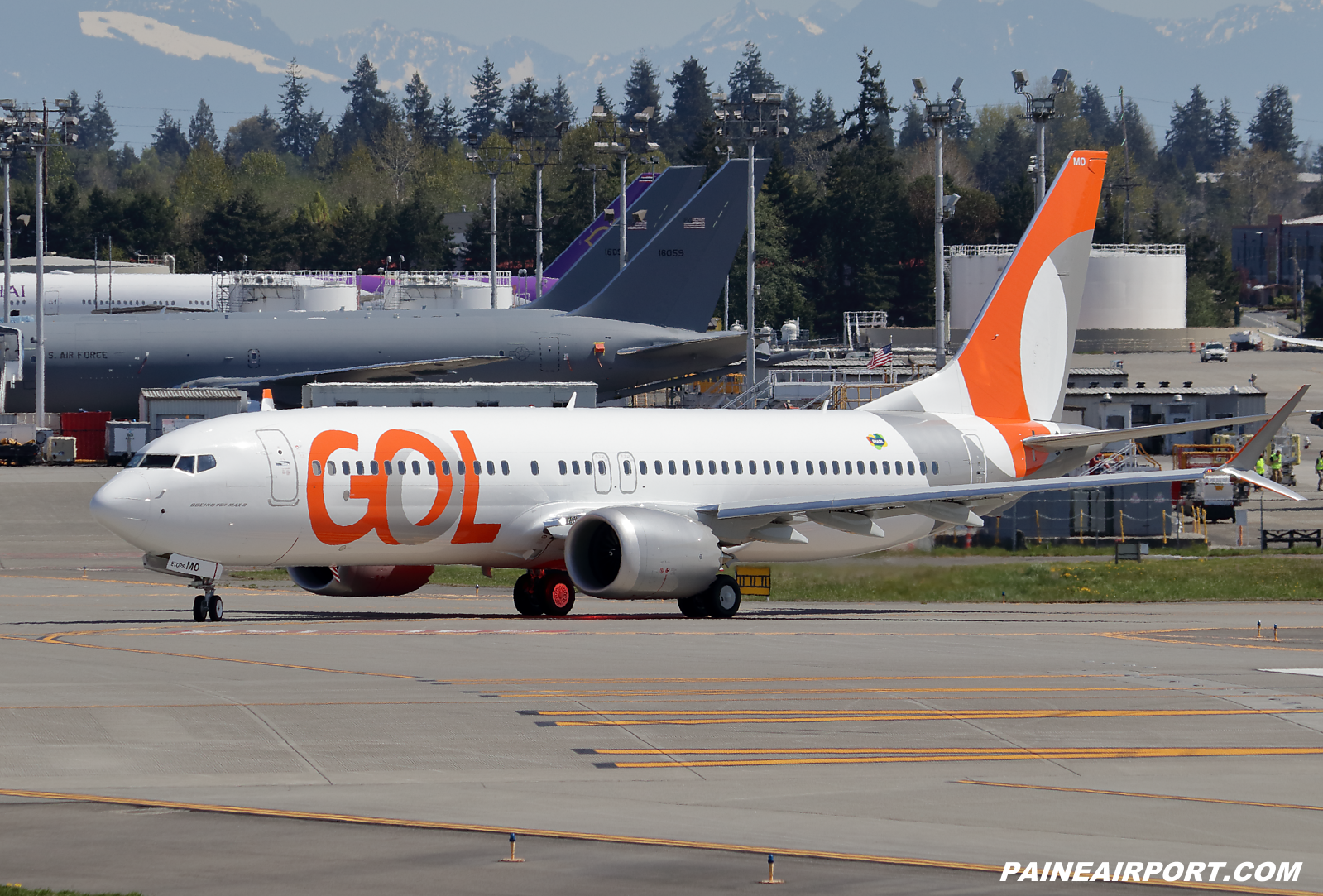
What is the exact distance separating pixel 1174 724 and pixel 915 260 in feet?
522

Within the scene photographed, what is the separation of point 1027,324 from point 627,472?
454 inches

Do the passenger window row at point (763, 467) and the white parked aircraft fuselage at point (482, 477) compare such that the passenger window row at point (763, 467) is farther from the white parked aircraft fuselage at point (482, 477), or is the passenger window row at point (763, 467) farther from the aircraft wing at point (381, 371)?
the aircraft wing at point (381, 371)

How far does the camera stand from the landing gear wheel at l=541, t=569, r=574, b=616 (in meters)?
34.6

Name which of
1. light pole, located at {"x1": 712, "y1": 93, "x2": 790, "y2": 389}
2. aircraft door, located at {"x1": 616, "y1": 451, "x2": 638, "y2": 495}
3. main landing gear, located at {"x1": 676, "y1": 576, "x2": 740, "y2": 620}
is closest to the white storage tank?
light pole, located at {"x1": 712, "y1": 93, "x2": 790, "y2": 389}

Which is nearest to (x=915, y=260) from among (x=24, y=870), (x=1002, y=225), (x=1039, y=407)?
(x=1002, y=225)

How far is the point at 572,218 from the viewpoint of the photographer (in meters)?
181

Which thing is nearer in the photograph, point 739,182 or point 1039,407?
point 1039,407

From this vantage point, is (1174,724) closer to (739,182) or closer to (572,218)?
(739,182)

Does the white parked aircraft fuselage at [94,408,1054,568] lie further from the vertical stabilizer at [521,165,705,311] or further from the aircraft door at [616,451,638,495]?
the vertical stabilizer at [521,165,705,311]

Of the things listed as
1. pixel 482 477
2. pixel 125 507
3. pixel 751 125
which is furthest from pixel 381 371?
pixel 125 507

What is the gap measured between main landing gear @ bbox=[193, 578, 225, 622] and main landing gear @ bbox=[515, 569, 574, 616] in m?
6.32

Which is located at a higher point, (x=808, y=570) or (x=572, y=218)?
(x=572, y=218)

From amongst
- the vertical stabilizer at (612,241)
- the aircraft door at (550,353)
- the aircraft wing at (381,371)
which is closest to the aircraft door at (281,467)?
the aircraft wing at (381,371)

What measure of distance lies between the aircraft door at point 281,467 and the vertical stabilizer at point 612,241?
48.1 meters
